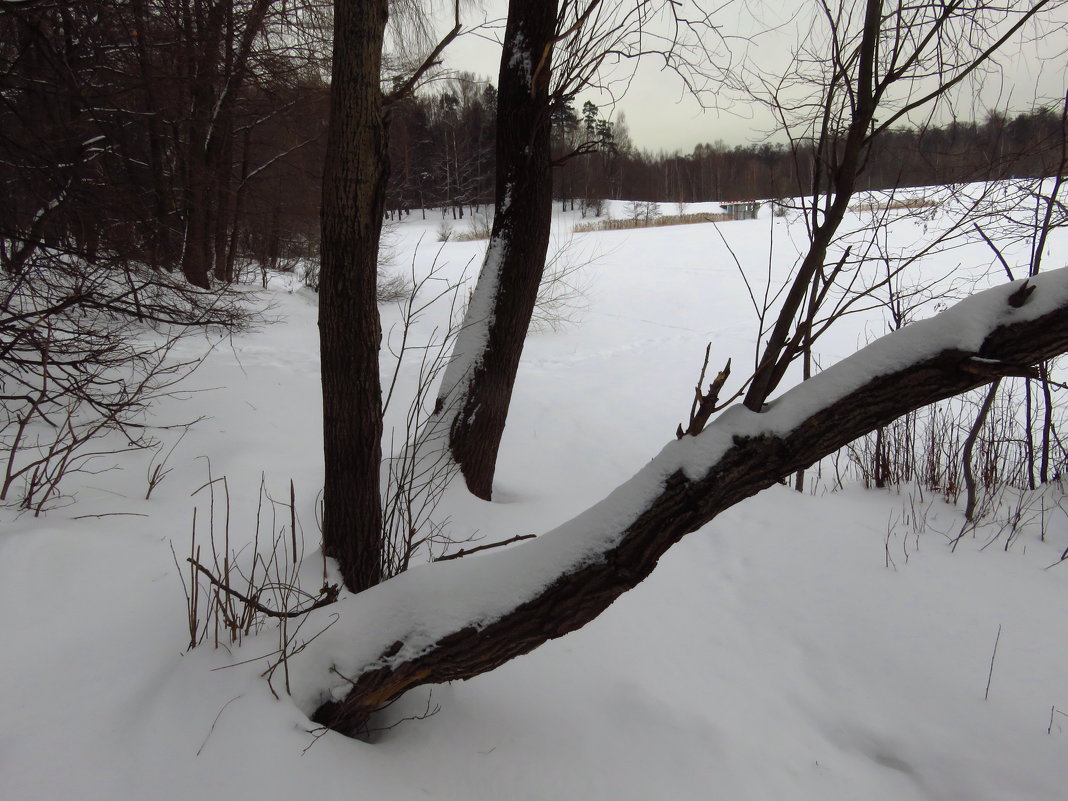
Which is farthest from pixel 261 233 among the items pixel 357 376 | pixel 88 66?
pixel 357 376

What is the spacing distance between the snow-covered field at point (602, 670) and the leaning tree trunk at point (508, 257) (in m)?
0.47

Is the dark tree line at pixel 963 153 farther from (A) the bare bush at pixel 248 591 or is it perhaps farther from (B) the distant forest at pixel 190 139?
(A) the bare bush at pixel 248 591

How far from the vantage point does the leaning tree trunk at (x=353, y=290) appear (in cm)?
202

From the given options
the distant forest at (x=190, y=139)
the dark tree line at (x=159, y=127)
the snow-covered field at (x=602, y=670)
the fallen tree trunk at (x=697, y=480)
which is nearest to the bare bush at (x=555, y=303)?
the distant forest at (x=190, y=139)

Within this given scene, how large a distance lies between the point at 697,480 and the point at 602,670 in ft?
4.06

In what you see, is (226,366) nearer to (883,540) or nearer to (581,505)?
(581,505)

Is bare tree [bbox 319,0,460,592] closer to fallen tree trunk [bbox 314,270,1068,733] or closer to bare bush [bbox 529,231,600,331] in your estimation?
fallen tree trunk [bbox 314,270,1068,733]

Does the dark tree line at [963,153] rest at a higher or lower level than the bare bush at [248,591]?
higher

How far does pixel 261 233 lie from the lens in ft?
35.0

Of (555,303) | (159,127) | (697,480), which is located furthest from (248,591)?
(555,303)

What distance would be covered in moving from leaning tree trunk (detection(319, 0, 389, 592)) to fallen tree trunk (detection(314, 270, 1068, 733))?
65 cm

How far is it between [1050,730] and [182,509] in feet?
12.6

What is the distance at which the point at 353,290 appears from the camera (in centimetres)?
210

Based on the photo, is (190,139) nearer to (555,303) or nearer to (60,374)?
(60,374)
